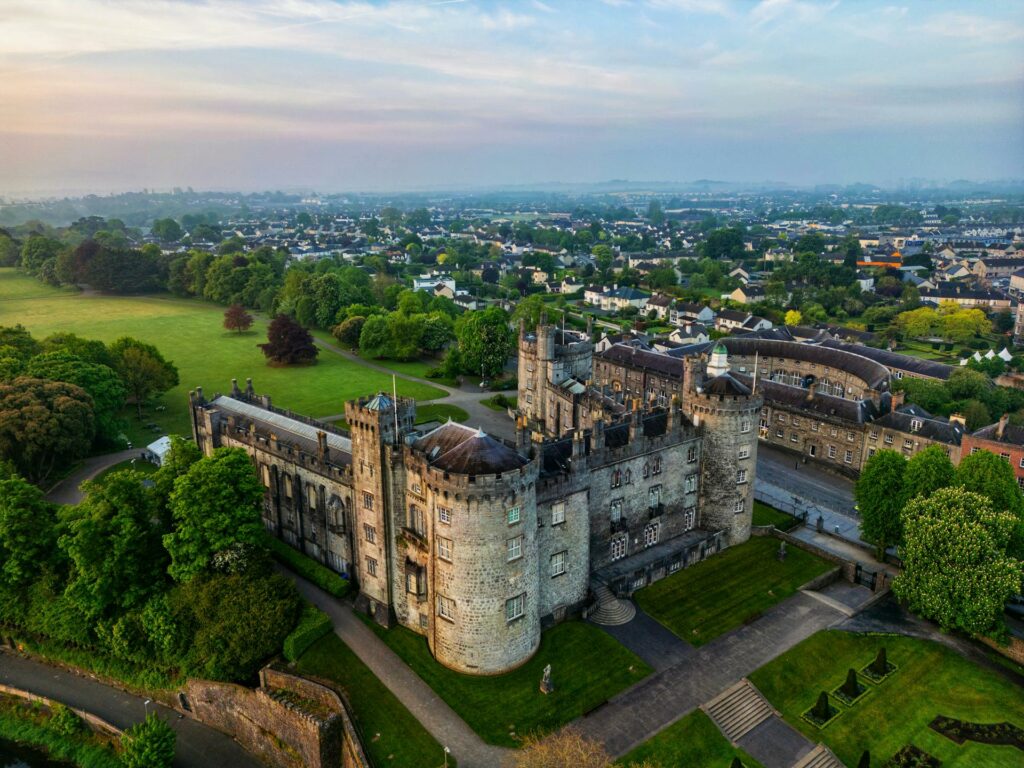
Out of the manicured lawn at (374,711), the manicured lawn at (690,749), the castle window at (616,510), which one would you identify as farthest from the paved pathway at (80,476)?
the manicured lawn at (690,749)

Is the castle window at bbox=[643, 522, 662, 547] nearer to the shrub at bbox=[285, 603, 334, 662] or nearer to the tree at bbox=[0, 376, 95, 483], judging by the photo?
Result: the shrub at bbox=[285, 603, 334, 662]

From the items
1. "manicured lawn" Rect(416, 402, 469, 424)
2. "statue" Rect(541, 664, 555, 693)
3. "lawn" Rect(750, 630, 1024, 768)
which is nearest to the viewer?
"lawn" Rect(750, 630, 1024, 768)

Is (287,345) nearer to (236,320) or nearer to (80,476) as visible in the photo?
(236,320)

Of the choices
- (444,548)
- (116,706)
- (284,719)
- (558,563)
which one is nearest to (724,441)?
(558,563)

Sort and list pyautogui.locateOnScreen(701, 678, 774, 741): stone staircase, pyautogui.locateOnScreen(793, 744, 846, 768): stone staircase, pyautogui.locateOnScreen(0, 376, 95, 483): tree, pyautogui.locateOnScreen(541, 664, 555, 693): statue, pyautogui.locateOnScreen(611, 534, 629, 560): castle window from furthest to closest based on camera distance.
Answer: pyautogui.locateOnScreen(0, 376, 95, 483): tree
pyautogui.locateOnScreen(611, 534, 629, 560): castle window
pyautogui.locateOnScreen(541, 664, 555, 693): statue
pyautogui.locateOnScreen(701, 678, 774, 741): stone staircase
pyautogui.locateOnScreen(793, 744, 846, 768): stone staircase

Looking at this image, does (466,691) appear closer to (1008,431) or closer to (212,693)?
(212,693)

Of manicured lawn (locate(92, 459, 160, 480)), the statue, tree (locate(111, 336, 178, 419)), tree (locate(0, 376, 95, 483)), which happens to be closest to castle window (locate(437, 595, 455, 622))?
the statue

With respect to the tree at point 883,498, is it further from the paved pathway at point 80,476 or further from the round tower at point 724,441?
the paved pathway at point 80,476

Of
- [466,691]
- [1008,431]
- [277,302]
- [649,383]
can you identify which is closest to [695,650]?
[466,691]
